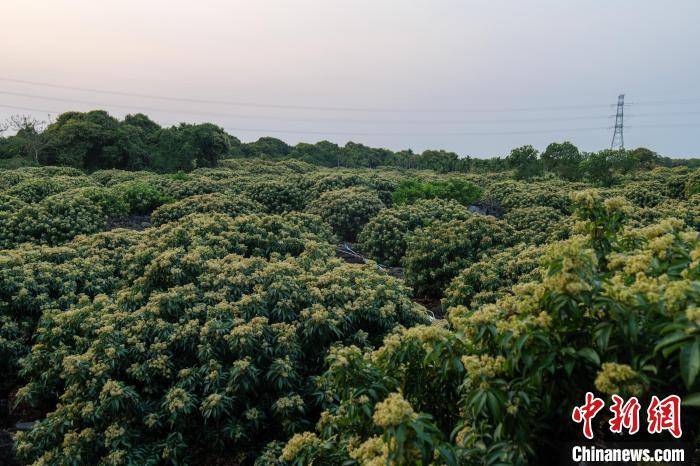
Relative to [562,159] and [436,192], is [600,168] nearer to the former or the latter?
[562,159]

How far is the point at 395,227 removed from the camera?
12867 mm

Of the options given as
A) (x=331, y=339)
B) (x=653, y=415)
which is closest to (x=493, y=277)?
(x=331, y=339)

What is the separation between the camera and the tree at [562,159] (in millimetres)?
30234

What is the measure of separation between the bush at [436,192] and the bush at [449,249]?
25.8 feet

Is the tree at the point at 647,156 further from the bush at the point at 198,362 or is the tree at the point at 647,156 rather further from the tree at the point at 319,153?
the bush at the point at 198,362

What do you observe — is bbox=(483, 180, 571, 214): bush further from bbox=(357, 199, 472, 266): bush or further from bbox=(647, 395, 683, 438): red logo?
bbox=(647, 395, 683, 438): red logo

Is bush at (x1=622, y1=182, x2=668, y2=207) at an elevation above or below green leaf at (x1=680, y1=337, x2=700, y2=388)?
below

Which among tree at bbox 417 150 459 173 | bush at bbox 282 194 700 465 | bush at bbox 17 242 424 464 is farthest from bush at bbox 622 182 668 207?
tree at bbox 417 150 459 173

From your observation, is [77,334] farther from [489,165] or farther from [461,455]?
[489,165]

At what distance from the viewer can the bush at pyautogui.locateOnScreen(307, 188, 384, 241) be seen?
16.0 meters

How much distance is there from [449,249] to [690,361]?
26.3 feet

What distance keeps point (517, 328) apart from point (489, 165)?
150 feet

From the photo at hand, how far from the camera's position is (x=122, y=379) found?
5.01m

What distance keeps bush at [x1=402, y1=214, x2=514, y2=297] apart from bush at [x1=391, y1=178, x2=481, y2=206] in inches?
310
